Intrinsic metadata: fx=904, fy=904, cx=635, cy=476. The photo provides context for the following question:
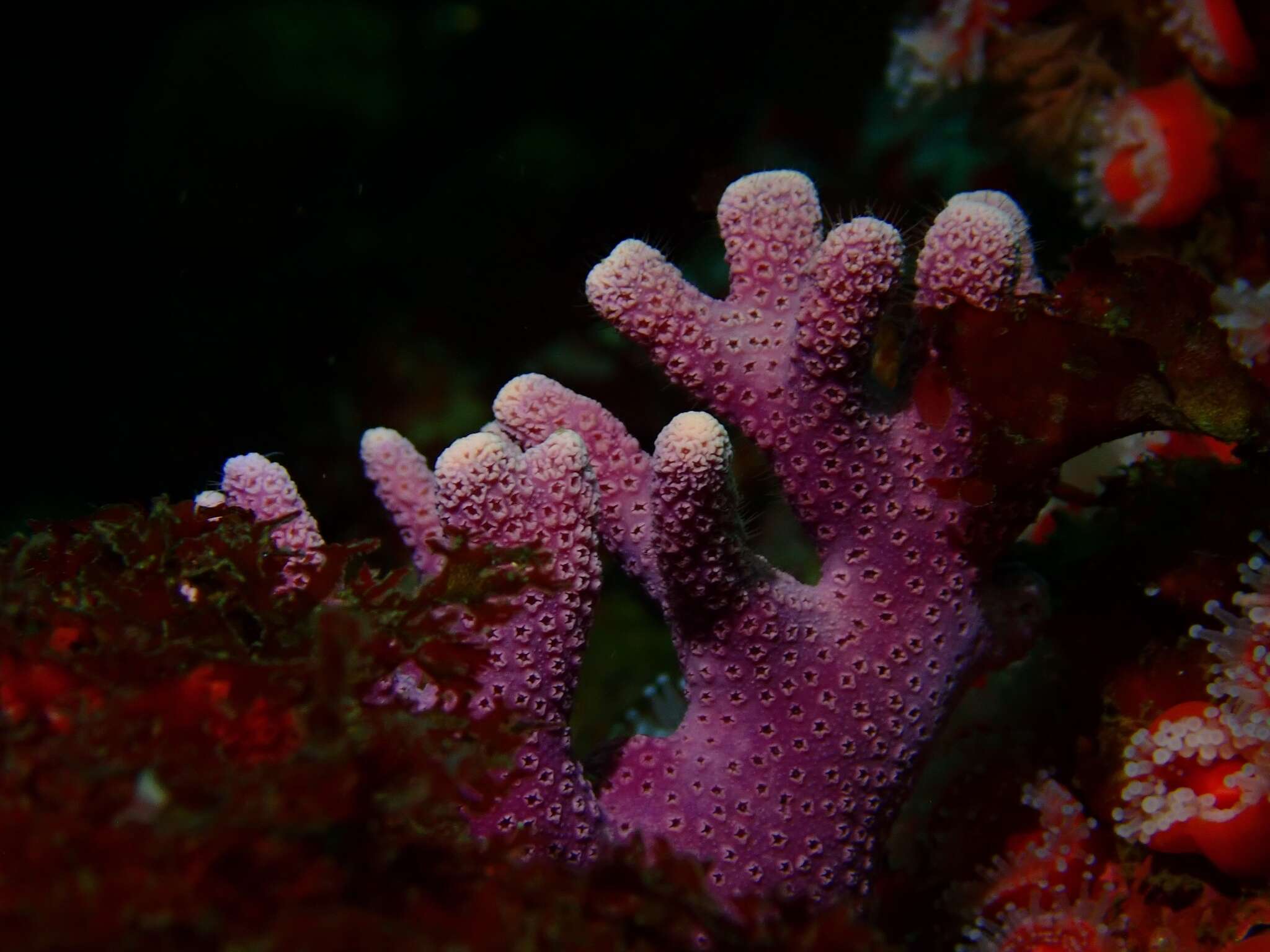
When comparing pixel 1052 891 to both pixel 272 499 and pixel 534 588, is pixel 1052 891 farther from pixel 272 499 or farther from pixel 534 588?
pixel 272 499

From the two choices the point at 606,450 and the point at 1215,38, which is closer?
the point at 606,450

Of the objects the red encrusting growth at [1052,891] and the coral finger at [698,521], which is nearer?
the coral finger at [698,521]

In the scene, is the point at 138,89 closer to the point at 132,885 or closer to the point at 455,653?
the point at 455,653

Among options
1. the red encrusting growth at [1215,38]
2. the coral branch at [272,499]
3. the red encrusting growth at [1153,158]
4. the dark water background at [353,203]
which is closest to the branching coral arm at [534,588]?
the coral branch at [272,499]

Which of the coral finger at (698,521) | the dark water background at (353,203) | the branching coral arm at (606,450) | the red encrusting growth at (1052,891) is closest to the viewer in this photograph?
the coral finger at (698,521)

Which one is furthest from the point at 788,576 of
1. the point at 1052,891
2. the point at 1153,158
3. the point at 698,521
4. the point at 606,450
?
the point at 1153,158

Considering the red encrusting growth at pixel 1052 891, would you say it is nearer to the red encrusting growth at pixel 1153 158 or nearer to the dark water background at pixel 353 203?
the dark water background at pixel 353 203

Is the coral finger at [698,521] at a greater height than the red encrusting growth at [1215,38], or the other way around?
the red encrusting growth at [1215,38]

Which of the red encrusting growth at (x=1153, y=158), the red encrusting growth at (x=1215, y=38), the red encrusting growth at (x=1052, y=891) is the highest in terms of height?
the red encrusting growth at (x=1215, y=38)

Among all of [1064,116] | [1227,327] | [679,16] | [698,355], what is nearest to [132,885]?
[698,355]
